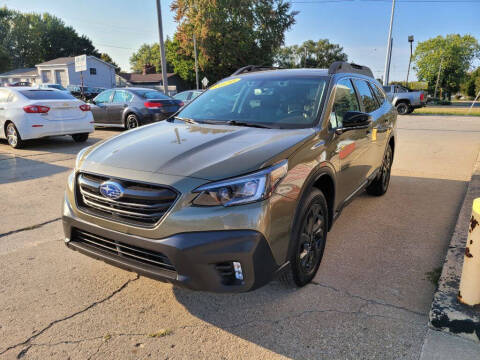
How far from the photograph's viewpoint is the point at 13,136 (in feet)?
28.4

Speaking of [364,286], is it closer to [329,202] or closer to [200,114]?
[329,202]

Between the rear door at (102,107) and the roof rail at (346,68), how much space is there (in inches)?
370

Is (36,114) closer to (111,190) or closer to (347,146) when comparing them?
(111,190)

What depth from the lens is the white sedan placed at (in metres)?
8.31

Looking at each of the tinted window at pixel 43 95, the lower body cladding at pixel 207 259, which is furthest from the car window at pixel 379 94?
the tinted window at pixel 43 95

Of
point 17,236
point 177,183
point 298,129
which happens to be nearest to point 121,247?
point 177,183

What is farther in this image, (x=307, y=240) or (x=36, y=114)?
(x=36, y=114)

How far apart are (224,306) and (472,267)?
A: 5.55 ft

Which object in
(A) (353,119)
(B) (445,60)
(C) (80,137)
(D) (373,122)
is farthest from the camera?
(B) (445,60)

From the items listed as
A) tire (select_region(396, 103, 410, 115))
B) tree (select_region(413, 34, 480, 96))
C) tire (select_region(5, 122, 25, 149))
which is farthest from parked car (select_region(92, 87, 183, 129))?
tree (select_region(413, 34, 480, 96))

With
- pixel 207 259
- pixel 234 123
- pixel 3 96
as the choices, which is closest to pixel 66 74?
pixel 3 96

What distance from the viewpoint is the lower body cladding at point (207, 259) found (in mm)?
2109

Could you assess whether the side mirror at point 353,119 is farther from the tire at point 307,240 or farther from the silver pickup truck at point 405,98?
the silver pickup truck at point 405,98

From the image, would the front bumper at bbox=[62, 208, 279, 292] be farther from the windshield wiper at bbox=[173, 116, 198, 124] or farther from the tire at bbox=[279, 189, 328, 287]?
the windshield wiper at bbox=[173, 116, 198, 124]
